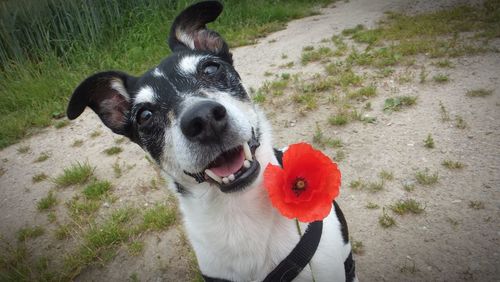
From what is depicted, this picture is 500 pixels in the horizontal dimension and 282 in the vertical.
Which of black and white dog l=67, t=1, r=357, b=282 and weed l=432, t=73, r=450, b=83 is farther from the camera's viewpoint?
weed l=432, t=73, r=450, b=83

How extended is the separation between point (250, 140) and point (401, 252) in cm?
184

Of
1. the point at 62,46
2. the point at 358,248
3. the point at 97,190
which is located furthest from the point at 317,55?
the point at 62,46

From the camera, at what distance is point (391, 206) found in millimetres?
3258

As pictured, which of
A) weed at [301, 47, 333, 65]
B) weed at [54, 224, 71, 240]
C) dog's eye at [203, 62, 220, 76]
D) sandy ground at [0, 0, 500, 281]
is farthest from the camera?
weed at [301, 47, 333, 65]

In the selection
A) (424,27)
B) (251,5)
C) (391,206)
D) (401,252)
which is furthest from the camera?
(251,5)

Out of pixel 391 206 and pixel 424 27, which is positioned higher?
pixel 424 27

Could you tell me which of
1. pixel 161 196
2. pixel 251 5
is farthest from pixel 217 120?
pixel 251 5

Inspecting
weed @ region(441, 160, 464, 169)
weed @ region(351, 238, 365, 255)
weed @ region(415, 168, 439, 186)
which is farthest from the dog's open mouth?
weed @ region(441, 160, 464, 169)

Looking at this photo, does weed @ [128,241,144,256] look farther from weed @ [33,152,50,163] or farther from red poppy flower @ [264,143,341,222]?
weed @ [33,152,50,163]

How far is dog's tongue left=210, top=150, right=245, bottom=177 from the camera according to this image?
1.99 m

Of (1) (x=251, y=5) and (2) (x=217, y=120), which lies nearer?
(2) (x=217, y=120)

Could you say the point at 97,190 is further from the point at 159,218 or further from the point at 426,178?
the point at 426,178

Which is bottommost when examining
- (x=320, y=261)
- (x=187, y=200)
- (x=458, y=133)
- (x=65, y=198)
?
(x=65, y=198)

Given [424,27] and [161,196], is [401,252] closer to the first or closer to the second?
[161,196]
